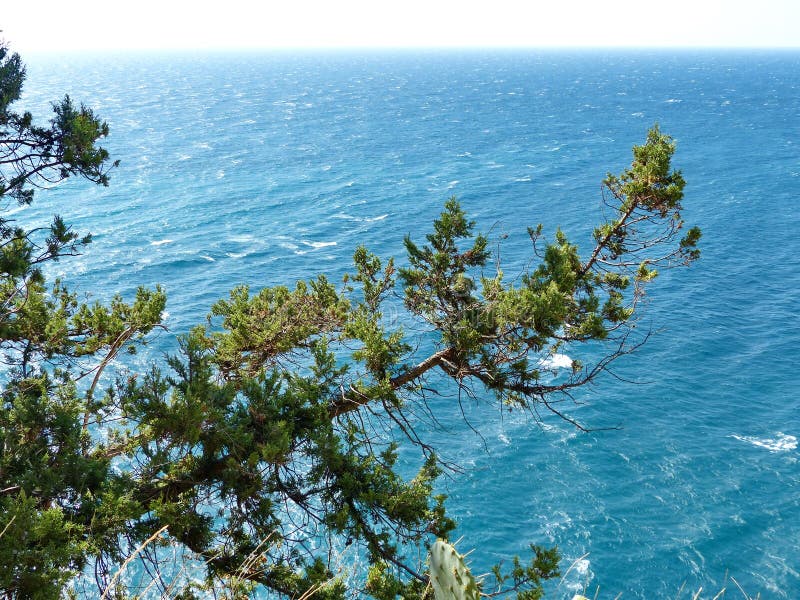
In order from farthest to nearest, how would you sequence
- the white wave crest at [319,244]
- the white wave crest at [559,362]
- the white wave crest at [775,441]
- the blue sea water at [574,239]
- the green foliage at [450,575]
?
the white wave crest at [319,244], the white wave crest at [559,362], the white wave crest at [775,441], the blue sea water at [574,239], the green foliage at [450,575]

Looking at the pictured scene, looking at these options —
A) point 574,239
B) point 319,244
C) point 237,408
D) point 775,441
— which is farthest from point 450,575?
point 574,239

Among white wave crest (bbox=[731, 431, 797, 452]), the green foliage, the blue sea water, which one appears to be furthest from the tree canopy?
white wave crest (bbox=[731, 431, 797, 452])

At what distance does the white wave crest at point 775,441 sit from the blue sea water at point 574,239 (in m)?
0.10

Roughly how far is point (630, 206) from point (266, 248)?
4539 cm

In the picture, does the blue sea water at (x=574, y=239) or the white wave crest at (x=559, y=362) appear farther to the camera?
the white wave crest at (x=559, y=362)

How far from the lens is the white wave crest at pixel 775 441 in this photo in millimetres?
34125

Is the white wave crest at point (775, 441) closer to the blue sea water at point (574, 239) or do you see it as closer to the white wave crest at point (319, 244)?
the blue sea water at point (574, 239)

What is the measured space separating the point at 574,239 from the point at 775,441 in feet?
85.8

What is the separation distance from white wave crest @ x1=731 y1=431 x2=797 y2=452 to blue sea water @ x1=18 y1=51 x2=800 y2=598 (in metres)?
0.10

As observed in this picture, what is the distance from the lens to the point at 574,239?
187 feet

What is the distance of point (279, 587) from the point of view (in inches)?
456

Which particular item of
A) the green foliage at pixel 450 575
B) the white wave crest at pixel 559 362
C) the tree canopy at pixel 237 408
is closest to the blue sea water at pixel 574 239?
the white wave crest at pixel 559 362

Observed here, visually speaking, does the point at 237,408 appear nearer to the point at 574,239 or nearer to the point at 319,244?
the point at 319,244

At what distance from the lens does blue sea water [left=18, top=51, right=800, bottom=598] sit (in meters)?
29.4
